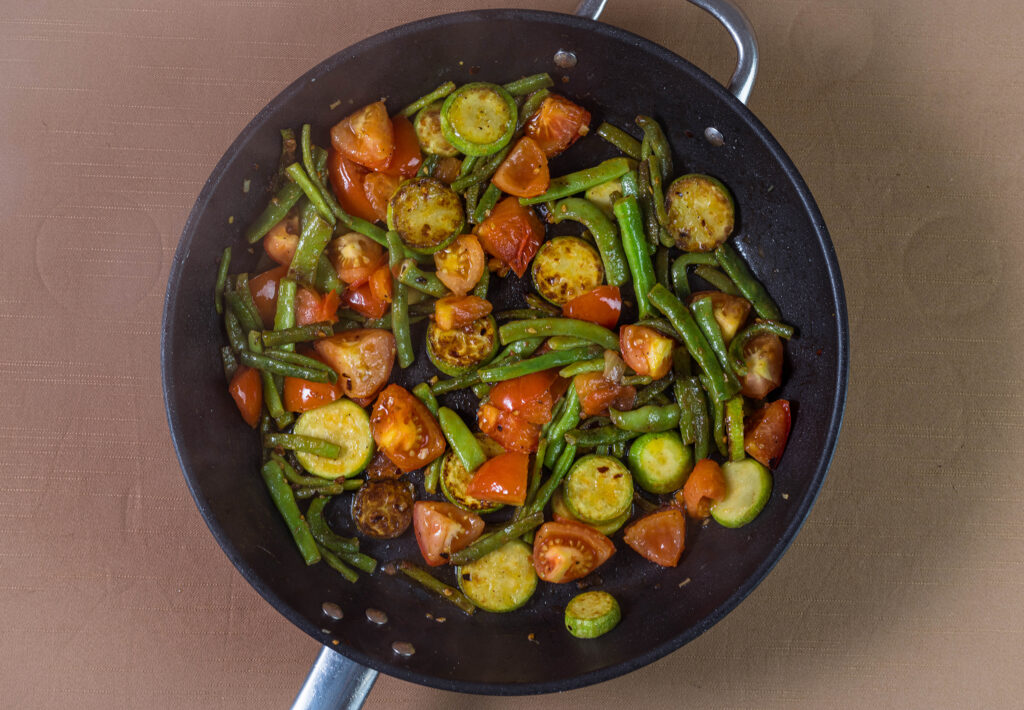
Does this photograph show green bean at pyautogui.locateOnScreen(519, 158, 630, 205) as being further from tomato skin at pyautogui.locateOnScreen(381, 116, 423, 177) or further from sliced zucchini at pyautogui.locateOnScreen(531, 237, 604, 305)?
tomato skin at pyautogui.locateOnScreen(381, 116, 423, 177)

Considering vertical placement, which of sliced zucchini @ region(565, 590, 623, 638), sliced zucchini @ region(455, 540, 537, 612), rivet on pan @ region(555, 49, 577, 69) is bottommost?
sliced zucchini @ region(455, 540, 537, 612)

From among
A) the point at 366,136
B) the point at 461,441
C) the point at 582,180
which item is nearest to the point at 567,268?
the point at 582,180

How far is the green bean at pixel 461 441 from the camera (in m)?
2.41

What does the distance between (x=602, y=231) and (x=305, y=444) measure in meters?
1.22

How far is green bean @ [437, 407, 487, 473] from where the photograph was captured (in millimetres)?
2410

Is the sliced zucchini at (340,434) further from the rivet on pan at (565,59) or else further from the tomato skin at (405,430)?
the rivet on pan at (565,59)

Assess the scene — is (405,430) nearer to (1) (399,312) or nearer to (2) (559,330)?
(1) (399,312)

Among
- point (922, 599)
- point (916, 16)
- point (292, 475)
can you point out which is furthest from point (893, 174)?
point (292, 475)

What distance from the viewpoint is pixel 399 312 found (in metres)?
2.38

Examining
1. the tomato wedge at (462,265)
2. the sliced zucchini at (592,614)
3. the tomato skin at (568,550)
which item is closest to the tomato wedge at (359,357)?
the tomato wedge at (462,265)

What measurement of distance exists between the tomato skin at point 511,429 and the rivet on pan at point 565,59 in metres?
1.17

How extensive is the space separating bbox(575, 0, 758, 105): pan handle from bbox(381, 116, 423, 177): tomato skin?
70 cm

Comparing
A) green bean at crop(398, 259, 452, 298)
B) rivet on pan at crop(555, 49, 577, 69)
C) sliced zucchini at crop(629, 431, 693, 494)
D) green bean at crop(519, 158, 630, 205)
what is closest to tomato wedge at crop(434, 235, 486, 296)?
green bean at crop(398, 259, 452, 298)

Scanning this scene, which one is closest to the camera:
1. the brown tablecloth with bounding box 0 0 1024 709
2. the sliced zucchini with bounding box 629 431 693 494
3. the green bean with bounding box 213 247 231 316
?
the green bean with bounding box 213 247 231 316
